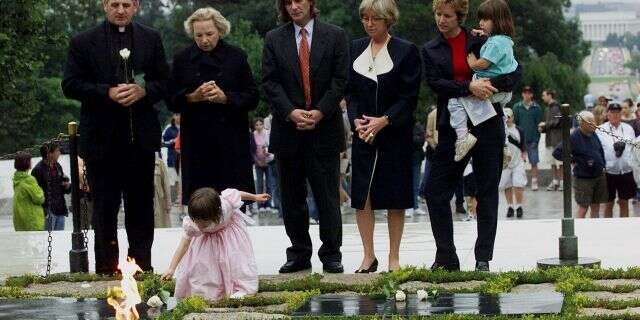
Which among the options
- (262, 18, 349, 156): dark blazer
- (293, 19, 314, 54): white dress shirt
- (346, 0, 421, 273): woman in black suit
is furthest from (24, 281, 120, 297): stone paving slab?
(293, 19, 314, 54): white dress shirt

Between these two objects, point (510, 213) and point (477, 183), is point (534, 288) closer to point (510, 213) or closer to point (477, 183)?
point (477, 183)

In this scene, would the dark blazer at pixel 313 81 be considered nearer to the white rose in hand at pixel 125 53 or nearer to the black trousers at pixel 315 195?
the black trousers at pixel 315 195

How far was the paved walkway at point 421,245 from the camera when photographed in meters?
14.0

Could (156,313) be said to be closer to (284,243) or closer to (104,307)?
(104,307)

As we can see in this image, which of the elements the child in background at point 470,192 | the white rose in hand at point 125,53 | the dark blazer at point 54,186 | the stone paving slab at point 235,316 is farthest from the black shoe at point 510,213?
the stone paving slab at point 235,316

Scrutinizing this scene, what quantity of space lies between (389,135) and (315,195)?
0.76 meters

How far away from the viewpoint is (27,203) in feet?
67.3

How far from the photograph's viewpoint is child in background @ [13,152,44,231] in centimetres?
2041

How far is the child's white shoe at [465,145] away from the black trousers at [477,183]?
0.22 feet

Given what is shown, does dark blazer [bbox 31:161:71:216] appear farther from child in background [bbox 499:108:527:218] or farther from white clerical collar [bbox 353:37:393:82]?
white clerical collar [bbox 353:37:393:82]

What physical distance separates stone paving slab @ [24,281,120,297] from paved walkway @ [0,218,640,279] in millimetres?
1148

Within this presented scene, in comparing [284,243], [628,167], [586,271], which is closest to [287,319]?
[586,271]

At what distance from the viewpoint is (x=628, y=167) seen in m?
21.5

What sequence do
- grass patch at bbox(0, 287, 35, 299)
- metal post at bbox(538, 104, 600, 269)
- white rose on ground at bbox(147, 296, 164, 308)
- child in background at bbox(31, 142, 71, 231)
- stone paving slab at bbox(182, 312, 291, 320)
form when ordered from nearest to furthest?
1. stone paving slab at bbox(182, 312, 291, 320)
2. white rose on ground at bbox(147, 296, 164, 308)
3. grass patch at bbox(0, 287, 35, 299)
4. metal post at bbox(538, 104, 600, 269)
5. child in background at bbox(31, 142, 71, 231)
